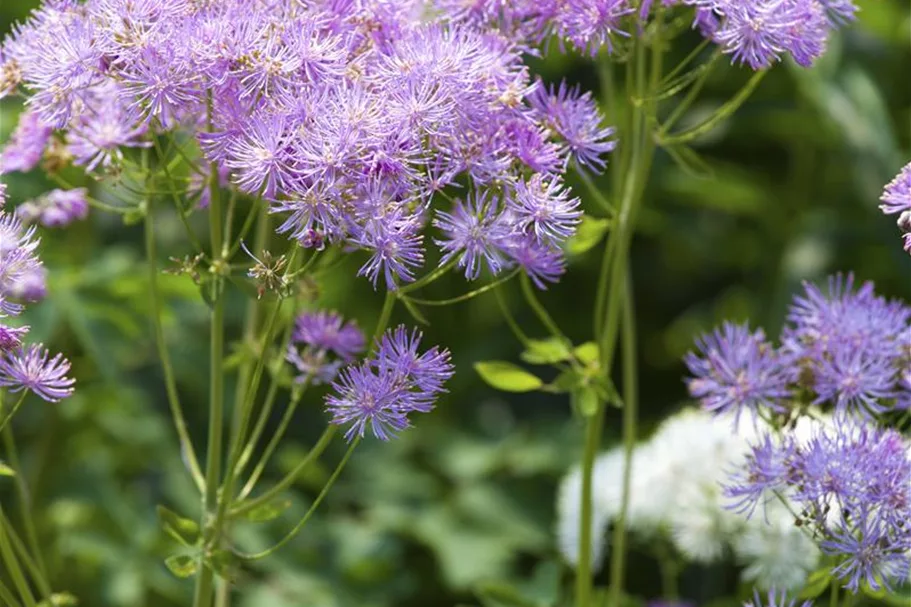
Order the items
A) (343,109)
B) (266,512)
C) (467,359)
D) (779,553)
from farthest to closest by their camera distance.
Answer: (467,359), (779,553), (266,512), (343,109)

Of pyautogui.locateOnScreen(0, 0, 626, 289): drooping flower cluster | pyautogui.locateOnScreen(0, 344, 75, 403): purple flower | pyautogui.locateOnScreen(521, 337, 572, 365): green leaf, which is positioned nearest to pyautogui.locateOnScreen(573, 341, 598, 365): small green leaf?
pyautogui.locateOnScreen(521, 337, 572, 365): green leaf

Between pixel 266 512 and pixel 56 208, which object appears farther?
pixel 56 208

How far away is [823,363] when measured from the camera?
1569 mm

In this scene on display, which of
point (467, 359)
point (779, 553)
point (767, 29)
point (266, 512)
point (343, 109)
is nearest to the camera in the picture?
point (343, 109)

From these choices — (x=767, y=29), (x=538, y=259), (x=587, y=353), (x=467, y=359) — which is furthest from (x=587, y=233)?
(x=467, y=359)

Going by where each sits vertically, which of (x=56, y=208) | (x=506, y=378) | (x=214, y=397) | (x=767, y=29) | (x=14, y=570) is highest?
(x=767, y=29)

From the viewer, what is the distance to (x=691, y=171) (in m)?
1.81

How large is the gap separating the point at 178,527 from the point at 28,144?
515 millimetres

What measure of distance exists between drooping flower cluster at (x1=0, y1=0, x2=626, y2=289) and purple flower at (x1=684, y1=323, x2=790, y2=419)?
0.25m

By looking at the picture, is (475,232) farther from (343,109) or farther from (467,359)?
(467,359)

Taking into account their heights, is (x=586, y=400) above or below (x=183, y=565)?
above

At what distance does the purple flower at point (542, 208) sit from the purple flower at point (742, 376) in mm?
301

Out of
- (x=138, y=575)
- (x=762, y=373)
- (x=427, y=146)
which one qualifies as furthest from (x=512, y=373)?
(x=138, y=575)

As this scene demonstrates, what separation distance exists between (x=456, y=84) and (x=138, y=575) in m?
1.49
